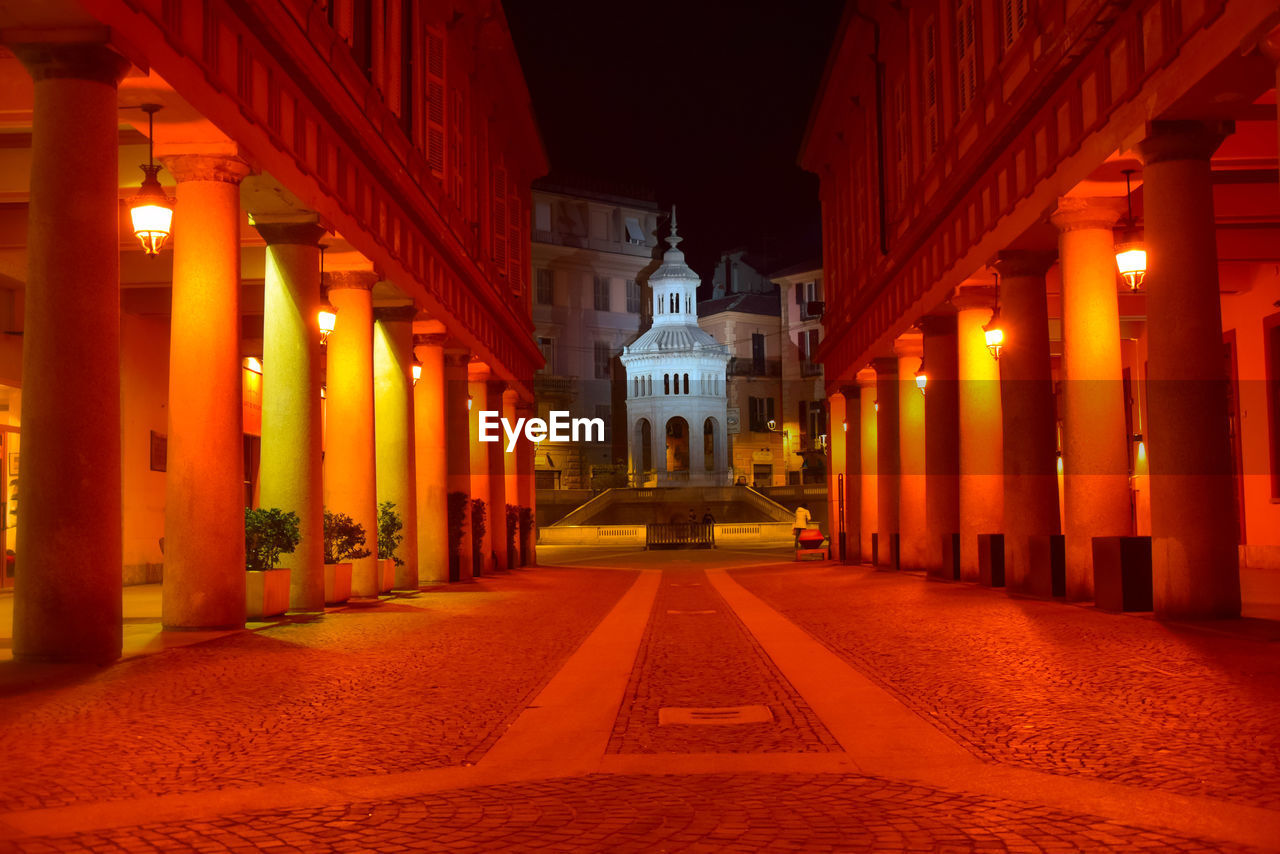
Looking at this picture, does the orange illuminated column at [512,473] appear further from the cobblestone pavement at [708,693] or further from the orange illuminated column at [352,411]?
the cobblestone pavement at [708,693]

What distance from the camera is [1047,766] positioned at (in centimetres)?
636

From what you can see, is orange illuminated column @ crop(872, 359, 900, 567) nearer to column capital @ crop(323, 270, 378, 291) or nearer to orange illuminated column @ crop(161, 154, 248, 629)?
column capital @ crop(323, 270, 378, 291)

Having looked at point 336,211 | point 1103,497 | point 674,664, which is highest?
point 336,211

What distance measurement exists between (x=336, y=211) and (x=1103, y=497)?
33.6 feet

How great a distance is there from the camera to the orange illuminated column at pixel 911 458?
93.5 feet

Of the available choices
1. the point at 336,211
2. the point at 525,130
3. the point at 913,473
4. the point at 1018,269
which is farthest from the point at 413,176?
the point at 525,130

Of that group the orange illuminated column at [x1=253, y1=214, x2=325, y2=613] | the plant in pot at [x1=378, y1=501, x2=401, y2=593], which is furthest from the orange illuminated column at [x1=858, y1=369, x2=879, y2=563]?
the orange illuminated column at [x1=253, y1=214, x2=325, y2=613]

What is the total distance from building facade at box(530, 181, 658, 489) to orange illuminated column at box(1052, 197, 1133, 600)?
67.5 m

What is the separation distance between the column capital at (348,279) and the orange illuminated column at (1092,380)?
9523mm

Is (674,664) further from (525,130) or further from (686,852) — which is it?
(525,130)

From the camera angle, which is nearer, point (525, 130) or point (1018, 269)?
point (1018, 269)

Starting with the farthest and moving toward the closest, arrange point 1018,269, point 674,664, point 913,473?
point 913,473 → point 1018,269 → point 674,664

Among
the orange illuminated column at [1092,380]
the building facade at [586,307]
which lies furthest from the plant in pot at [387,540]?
the building facade at [586,307]

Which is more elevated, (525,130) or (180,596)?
(525,130)
